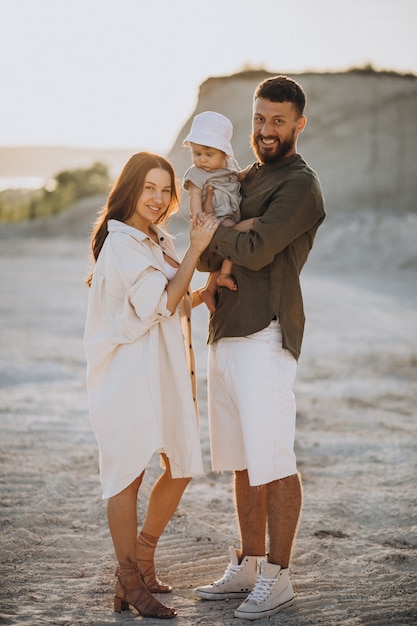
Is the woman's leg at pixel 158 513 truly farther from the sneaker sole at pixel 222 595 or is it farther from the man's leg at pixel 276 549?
the man's leg at pixel 276 549

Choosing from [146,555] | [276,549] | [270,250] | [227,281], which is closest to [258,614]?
[276,549]

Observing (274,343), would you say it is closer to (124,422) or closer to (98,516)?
(124,422)

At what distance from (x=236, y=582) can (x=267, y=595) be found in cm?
29

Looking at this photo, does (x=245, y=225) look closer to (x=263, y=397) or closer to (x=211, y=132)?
(x=211, y=132)

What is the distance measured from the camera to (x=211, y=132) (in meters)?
4.07

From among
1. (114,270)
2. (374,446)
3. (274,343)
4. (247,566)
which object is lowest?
(374,446)

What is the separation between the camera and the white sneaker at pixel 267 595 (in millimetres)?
3959

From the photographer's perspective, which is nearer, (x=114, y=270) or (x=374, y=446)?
(x=114, y=270)

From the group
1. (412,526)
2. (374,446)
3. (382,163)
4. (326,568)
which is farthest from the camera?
(382,163)

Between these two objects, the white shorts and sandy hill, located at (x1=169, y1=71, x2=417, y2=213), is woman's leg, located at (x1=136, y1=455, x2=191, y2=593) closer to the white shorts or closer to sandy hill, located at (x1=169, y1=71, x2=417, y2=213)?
the white shorts

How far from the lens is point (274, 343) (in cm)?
401

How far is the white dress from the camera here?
3.92 m

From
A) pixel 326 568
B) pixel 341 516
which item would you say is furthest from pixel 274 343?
pixel 341 516

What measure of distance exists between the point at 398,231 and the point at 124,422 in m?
18.8
